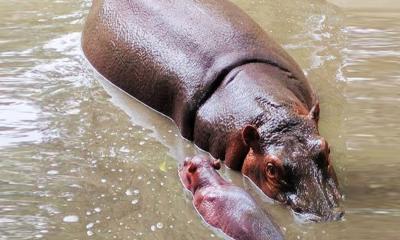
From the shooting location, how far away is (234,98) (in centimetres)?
526

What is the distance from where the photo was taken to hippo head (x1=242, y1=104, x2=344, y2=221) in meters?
4.35

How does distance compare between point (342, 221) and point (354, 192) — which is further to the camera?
point (354, 192)

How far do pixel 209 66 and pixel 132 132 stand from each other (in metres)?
0.73

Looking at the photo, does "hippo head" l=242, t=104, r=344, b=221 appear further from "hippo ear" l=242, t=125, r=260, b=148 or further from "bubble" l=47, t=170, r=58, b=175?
"bubble" l=47, t=170, r=58, b=175

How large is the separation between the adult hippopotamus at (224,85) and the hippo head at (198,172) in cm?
31

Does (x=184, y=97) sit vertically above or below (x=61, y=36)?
above

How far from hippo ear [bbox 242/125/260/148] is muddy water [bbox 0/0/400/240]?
10.7 inches

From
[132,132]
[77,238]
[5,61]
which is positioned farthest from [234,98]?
[5,61]

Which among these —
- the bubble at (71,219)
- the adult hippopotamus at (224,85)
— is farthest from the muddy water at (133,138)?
the adult hippopotamus at (224,85)

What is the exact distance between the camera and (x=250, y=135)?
15.5ft

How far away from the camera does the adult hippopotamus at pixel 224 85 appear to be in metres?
4.50

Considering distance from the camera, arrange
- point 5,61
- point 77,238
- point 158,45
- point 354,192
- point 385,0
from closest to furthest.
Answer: point 77,238 → point 354,192 → point 158,45 → point 5,61 → point 385,0

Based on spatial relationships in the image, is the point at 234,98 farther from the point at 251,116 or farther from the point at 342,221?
the point at 342,221

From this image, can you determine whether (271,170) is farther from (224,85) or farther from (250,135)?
(224,85)
